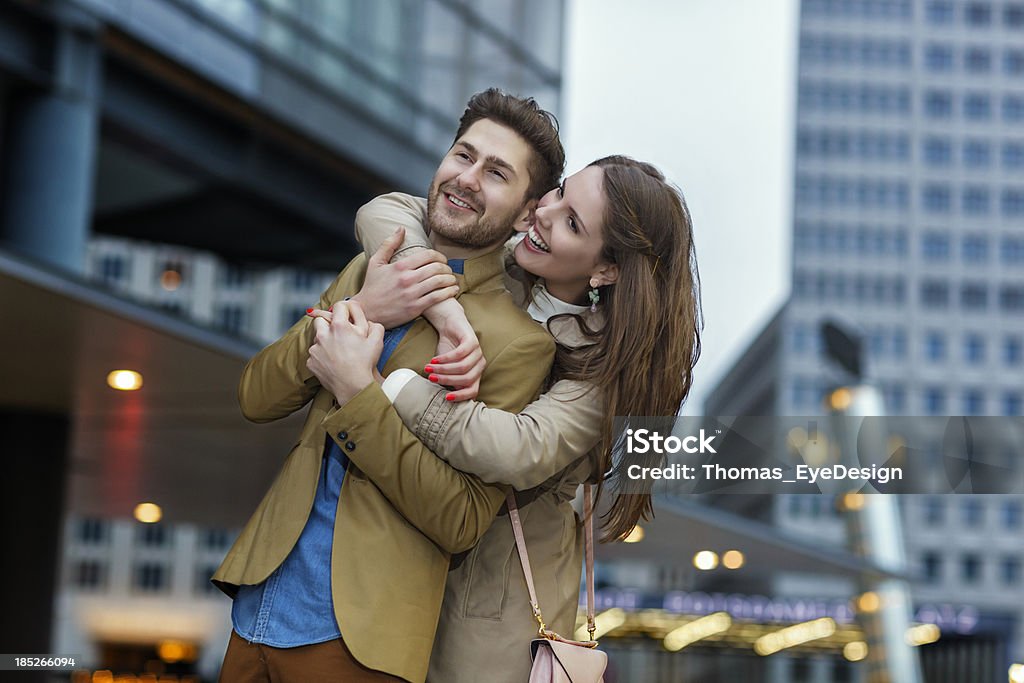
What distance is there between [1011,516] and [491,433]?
8581 centimetres

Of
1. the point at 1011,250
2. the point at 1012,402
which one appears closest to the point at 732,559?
the point at 1012,402

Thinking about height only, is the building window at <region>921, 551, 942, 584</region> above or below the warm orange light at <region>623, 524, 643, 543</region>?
above

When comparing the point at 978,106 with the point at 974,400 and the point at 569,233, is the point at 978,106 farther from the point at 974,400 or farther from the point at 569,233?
the point at 569,233

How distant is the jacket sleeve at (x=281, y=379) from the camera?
106 inches

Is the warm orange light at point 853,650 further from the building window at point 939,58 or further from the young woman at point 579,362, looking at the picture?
the building window at point 939,58

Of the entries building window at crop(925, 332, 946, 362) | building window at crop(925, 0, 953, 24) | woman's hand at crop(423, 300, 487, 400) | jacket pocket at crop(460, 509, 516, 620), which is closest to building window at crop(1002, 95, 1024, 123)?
building window at crop(925, 0, 953, 24)

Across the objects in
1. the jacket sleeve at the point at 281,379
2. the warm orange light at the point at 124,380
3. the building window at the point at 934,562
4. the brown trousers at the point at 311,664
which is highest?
the building window at the point at 934,562

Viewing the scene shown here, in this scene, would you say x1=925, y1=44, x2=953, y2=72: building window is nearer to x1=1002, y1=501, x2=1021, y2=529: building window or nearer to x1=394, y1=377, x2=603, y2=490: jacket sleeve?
x1=1002, y1=501, x2=1021, y2=529: building window

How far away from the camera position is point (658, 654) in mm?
37812

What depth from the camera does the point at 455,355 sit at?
259 centimetres

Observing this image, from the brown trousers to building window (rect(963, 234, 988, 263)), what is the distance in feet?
298

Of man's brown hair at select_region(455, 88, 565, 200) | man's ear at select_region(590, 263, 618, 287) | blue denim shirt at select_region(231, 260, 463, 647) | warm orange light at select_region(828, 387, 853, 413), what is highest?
warm orange light at select_region(828, 387, 853, 413)

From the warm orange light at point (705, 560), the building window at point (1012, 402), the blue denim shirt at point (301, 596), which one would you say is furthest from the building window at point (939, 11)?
the blue denim shirt at point (301, 596)

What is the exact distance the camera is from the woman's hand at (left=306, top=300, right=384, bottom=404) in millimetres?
2578
